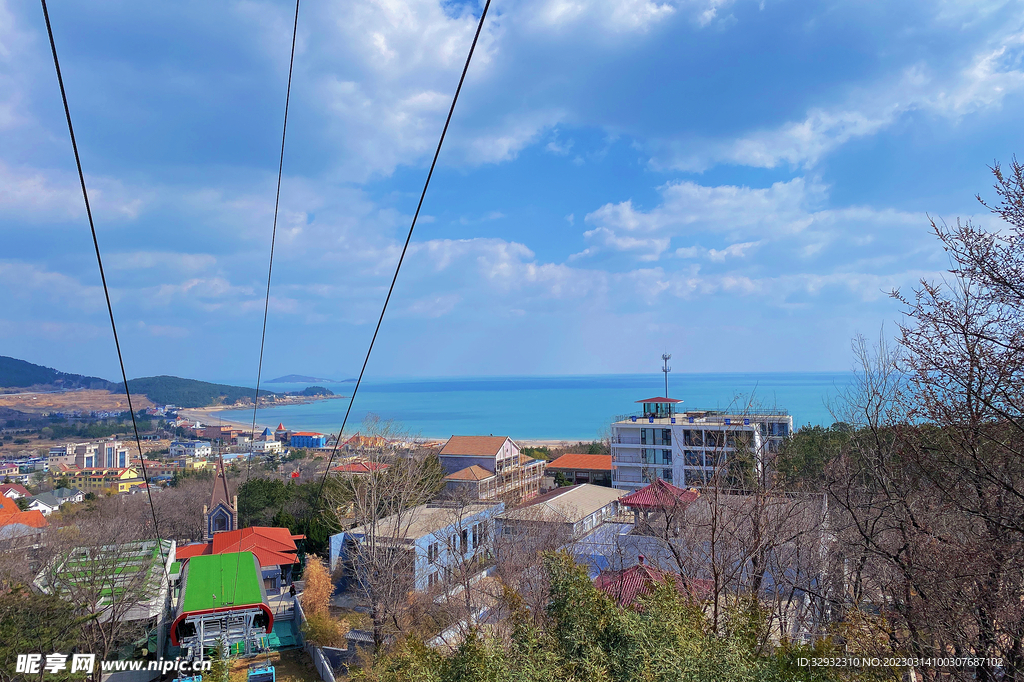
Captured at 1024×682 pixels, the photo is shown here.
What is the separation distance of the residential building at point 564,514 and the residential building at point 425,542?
1.07m

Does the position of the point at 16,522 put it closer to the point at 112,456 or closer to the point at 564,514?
the point at 564,514

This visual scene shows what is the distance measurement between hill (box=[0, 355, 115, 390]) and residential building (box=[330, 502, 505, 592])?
9122cm

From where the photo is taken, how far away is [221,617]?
12.7 m

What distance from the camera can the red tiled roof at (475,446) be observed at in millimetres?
31516

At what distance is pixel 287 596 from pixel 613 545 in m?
11.9

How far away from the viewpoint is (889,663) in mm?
4621

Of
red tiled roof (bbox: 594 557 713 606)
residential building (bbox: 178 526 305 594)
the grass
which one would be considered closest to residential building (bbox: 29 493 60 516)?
residential building (bbox: 178 526 305 594)

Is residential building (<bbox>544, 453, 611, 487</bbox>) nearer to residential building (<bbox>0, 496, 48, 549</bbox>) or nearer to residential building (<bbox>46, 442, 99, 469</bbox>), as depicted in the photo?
residential building (<bbox>0, 496, 48, 549</bbox>)

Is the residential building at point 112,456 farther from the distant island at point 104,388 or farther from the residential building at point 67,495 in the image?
the residential building at point 67,495

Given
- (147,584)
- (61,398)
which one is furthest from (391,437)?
(61,398)

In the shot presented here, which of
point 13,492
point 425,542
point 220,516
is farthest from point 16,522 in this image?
point 425,542

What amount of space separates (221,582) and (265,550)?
645 centimetres

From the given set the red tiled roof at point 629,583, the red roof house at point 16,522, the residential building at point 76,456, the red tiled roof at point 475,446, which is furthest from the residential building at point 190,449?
the red tiled roof at point 629,583

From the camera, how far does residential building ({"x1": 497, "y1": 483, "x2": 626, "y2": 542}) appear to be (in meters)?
15.5
